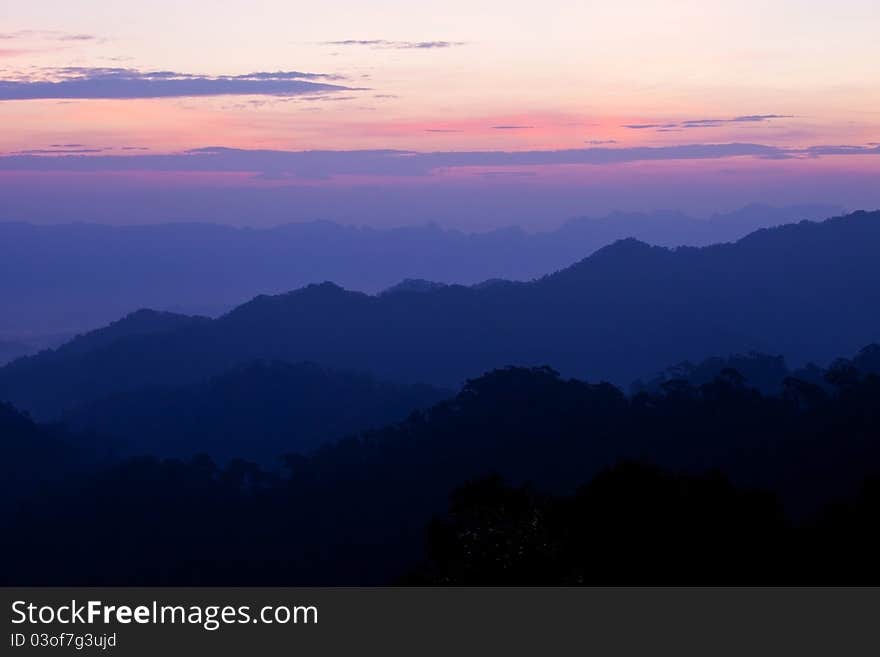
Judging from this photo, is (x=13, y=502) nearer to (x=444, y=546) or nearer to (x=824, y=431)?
(x=824, y=431)

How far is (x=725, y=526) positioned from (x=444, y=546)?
934cm

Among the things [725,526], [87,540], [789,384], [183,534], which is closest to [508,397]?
[789,384]

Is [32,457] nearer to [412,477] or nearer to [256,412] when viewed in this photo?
[256,412]

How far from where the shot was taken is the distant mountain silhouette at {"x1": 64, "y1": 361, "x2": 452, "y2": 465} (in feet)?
455

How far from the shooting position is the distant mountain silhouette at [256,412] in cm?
13862

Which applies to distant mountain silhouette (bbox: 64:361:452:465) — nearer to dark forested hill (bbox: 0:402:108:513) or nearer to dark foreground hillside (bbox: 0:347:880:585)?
dark forested hill (bbox: 0:402:108:513)

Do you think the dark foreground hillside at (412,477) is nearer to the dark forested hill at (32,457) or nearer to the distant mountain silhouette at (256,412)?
the dark forested hill at (32,457)

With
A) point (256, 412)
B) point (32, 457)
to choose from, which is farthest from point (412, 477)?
point (256, 412)

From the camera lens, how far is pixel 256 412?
483 feet

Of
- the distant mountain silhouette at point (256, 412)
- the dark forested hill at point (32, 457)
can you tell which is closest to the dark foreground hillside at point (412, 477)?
the dark forested hill at point (32, 457)

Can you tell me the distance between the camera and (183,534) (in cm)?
7906

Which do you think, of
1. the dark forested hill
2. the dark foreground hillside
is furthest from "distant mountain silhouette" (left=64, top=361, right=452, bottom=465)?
the dark foreground hillside

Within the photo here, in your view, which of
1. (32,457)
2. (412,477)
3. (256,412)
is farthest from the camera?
(256,412)

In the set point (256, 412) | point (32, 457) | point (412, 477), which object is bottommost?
point (412, 477)
